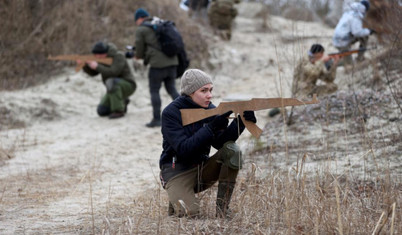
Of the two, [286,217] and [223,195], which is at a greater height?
[286,217]

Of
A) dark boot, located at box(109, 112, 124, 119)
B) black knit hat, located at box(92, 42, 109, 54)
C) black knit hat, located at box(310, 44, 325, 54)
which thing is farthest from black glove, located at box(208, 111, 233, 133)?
dark boot, located at box(109, 112, 124, 119)

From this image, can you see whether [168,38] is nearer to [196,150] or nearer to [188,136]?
[188,136]

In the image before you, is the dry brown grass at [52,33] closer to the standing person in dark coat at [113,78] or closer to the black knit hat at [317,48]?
the standing person in dark coat at [113,78]

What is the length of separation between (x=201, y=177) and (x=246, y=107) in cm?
64

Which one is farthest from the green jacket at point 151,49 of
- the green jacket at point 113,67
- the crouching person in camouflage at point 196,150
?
the crouching person in camouflage at point 196,150

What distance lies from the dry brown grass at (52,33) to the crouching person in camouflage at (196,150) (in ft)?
23.0

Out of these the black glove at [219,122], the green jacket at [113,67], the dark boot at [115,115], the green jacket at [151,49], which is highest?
the black glove at [219,122]

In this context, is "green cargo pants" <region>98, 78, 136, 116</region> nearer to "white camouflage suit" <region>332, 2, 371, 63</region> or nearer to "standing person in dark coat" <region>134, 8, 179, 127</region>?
"standing person in dark coat" <region>134, 8, 179, 127</region>

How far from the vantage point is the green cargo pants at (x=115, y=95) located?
8195mm

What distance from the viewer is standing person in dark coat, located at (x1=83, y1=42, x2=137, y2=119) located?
8.01 m

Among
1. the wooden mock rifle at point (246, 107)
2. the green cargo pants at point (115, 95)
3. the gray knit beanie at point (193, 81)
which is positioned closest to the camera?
the wooden mock rifle at point (246, 107)

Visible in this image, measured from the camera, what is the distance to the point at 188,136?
10.9 ft

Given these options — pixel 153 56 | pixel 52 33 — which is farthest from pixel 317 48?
pixel 52 33

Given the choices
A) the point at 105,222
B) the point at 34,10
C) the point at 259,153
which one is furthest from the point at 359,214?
the point at 34,10
